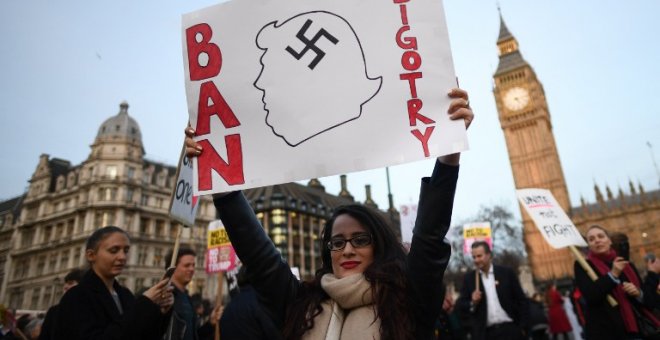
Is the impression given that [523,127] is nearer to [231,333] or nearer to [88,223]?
[88,223]

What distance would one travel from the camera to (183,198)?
11.9 ft

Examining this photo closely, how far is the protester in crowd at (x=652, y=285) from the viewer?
4.20 metres

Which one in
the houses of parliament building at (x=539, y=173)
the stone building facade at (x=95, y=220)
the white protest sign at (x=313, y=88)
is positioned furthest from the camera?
the houses of parliament building at (x=539, y=173)

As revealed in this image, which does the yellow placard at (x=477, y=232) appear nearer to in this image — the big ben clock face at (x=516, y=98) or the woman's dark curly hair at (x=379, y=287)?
the woman's dark curly hair at (x=379, y=287)

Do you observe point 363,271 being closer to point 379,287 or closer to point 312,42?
point 379,287

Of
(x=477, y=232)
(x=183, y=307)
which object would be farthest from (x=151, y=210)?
(x=183, y=307)

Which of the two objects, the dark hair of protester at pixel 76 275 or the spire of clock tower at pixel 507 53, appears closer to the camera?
the dark hair of protester at pixel 76 275

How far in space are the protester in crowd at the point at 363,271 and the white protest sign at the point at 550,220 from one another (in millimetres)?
3546

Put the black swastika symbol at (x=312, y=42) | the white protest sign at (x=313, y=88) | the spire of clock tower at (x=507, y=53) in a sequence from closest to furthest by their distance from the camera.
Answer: the white protest sign at (x=313, y=88), the black swastika symbol at (x=312, y=42), the spire of clock tower at (x=507, y=53)

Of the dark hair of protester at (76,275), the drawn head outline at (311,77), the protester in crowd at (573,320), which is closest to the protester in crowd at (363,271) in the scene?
the drawn head outline at (311,77)

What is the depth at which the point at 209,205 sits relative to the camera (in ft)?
185

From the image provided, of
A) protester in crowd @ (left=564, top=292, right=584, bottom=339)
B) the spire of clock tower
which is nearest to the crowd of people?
protester in crowd @ (left=564, top=292, right=584, bottom=339)

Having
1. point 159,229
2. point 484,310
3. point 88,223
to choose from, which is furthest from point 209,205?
point 484,310

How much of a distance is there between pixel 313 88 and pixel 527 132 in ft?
256
